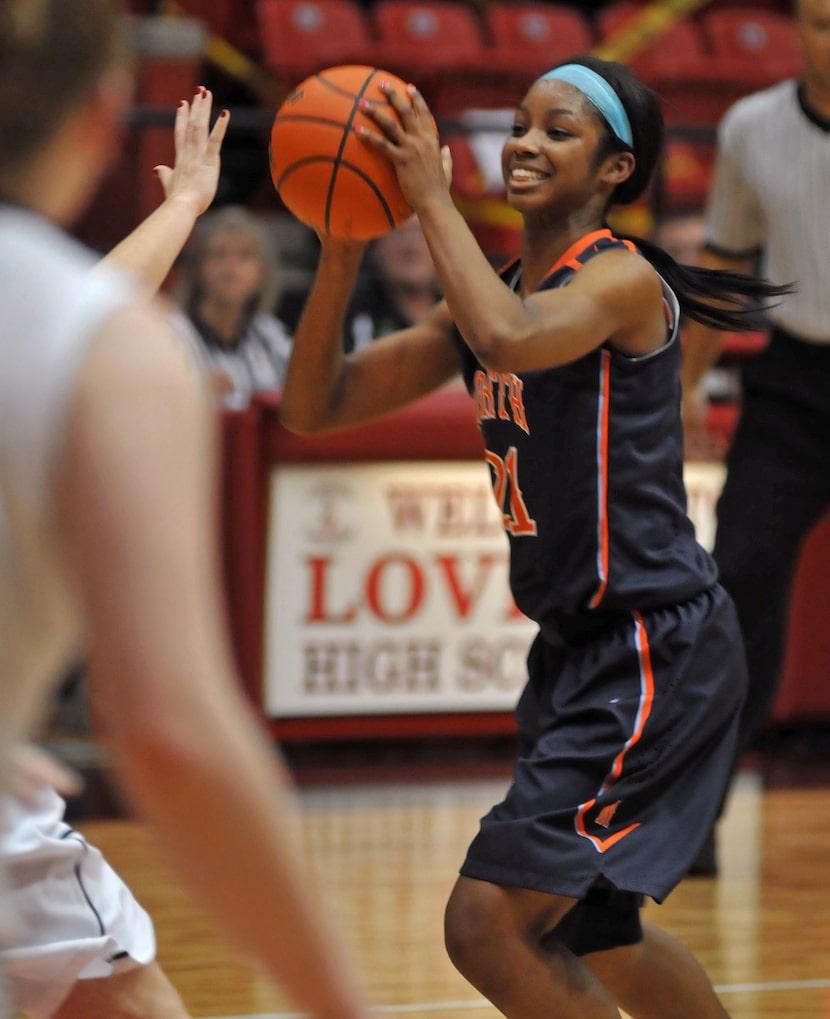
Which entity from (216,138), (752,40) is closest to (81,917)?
(216,138)

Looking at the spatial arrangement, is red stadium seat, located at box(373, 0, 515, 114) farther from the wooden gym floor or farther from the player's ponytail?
the player's ponytail

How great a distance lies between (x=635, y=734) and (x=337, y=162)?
3.22 feet

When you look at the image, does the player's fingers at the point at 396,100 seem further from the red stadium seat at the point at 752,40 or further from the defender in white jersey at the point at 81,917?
the red stadium seat at the point at 752,40

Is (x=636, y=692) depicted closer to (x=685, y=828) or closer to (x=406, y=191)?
(x=685, y=828)

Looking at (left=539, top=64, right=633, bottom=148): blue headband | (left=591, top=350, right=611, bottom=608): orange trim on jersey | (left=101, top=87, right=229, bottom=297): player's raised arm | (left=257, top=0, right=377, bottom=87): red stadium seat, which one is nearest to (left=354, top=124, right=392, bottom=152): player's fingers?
(left=101, top=87, right=229, bottom=297): player's raised arm

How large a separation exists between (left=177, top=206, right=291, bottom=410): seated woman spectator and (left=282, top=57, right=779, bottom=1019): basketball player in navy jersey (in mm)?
3098

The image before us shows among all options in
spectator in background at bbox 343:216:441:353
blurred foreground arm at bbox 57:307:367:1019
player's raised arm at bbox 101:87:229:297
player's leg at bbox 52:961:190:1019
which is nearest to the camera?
blurred foreground arm at bbox 57:307:367:1019

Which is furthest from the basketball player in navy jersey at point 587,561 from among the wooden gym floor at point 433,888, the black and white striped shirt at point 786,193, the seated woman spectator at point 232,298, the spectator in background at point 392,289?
the spectator in background at point 392,289

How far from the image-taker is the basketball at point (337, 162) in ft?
8.45

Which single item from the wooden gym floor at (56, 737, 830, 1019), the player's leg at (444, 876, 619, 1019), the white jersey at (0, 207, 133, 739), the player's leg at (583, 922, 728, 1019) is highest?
the white jersey at (0, 207, 133, 739)

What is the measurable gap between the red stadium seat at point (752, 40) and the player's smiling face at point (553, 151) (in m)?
7.48

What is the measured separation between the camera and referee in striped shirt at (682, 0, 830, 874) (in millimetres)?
3990

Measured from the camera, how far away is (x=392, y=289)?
6316 millimetres

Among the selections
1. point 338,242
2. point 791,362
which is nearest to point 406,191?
point 338,242
